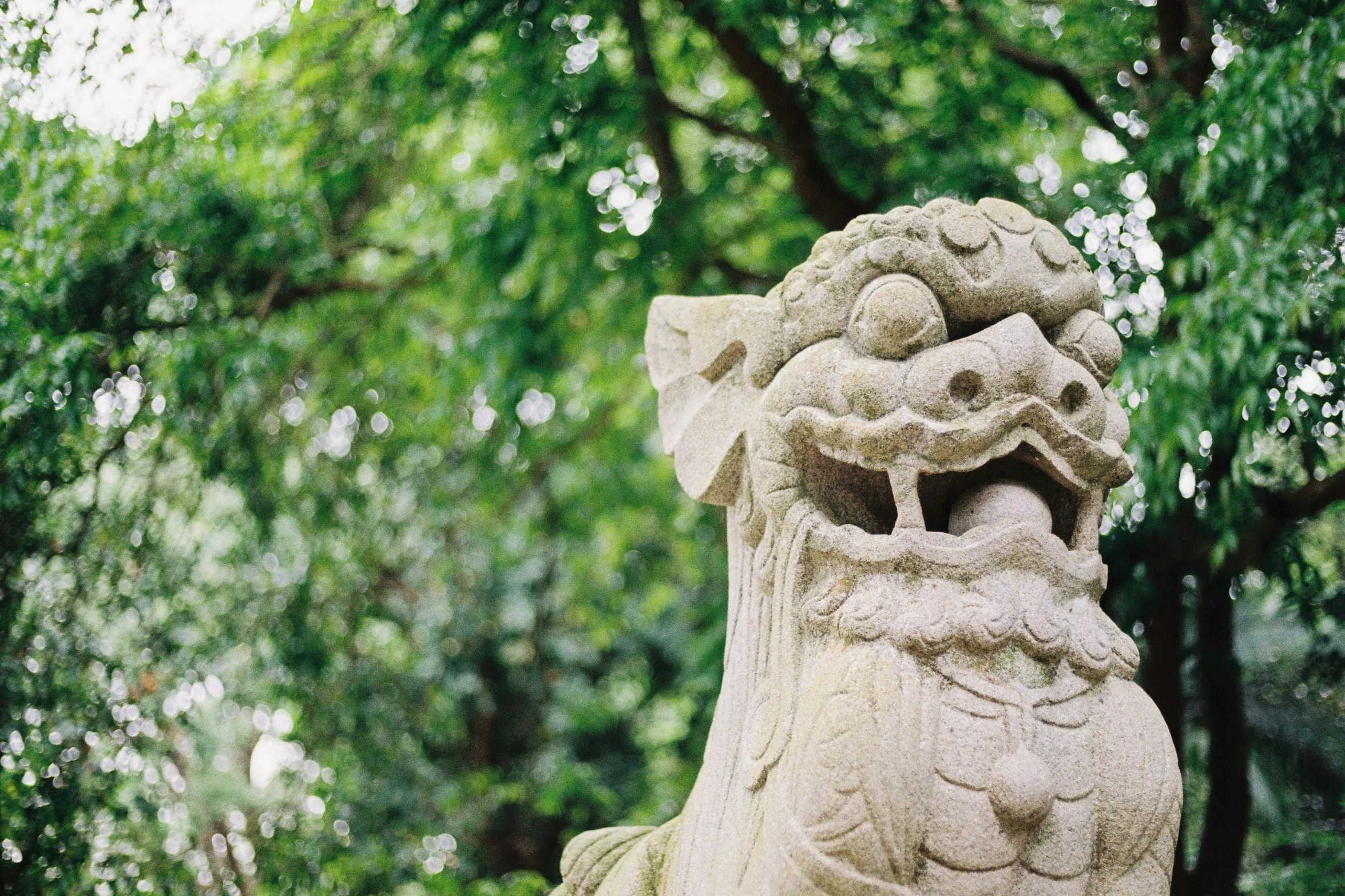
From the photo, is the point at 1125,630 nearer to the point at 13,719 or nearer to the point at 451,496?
the point at 451,496

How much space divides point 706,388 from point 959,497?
0.75 metres

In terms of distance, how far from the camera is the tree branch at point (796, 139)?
490cm

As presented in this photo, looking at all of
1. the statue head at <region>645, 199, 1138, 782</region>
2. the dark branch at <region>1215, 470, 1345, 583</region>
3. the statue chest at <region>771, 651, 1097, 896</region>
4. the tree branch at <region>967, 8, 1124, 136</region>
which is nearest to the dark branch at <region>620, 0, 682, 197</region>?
the tree branch at <region>967, 8, 1124, 136</region>

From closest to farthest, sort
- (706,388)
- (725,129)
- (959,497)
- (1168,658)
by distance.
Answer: (959,497) < (706,388) < (1168,658) < (725,129)

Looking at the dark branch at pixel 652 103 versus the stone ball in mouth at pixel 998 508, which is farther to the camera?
the dark branch at pixel 652 103

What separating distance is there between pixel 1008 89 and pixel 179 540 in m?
4.57

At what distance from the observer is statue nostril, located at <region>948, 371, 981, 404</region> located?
7.76 ft

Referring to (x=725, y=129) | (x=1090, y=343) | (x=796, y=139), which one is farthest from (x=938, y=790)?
(x=725, y=129)

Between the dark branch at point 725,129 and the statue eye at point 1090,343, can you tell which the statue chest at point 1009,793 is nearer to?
the statue eye at point 1090,343

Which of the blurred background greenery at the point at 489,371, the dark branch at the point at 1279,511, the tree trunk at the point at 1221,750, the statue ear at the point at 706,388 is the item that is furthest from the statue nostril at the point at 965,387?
the tree trunk at the point at 1221,750

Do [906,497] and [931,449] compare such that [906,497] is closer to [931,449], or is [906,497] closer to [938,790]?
[931,449]

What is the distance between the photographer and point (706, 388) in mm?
2994

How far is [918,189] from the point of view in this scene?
4.72 metres

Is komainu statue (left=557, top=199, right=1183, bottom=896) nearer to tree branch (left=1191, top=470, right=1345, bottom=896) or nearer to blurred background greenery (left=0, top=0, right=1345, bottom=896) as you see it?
blurred background greenery (left=0, top=0, right=1345, bottom=896)
